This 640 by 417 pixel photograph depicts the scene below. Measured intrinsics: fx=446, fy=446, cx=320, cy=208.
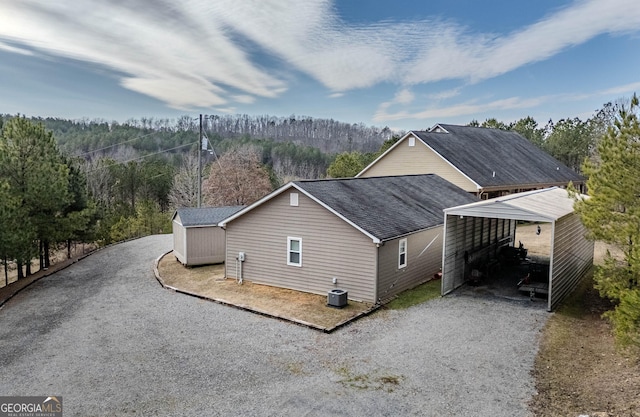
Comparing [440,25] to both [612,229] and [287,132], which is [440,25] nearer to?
[612,229]

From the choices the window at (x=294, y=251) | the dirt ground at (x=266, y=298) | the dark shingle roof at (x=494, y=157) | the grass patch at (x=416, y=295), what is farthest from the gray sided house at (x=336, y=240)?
the dark shingle roof at (x=494, y=157)

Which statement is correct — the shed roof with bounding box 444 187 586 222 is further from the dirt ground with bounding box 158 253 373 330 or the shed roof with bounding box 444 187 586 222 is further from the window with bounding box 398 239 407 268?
the dirt ground with bounding box 158 253 373 330

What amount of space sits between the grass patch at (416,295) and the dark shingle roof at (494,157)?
13.6 meters

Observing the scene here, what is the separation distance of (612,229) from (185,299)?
41.7 feet

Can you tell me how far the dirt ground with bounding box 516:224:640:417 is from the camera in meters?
7.96

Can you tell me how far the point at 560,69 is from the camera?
42.8 m

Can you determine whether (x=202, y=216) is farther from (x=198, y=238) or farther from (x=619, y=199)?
(x=619, y=199)

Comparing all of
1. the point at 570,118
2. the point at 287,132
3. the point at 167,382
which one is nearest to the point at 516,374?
the point at 167,382

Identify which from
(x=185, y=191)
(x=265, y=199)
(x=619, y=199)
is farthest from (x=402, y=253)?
(x=185, y=191)

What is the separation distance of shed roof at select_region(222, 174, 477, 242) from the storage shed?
1267 mm

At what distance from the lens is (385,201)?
17.7 m

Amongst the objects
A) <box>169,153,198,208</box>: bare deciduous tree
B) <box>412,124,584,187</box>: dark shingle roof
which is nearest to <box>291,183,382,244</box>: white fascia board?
<box>412,124,584,187</box>: dark shingle roof

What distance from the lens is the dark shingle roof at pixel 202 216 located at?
2091cm

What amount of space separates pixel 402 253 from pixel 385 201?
2883 millimetres
